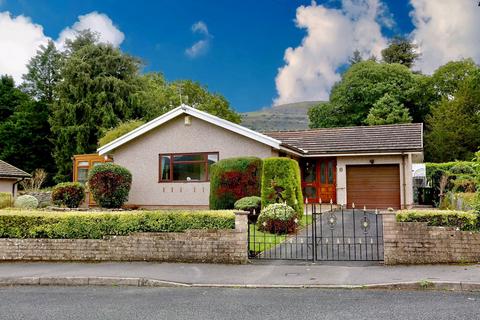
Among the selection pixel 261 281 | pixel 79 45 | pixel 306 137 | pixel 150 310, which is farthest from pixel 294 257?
pixel 79 45

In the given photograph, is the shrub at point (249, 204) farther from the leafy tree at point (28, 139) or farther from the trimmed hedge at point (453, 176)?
the leafy tree at point (28, 139)

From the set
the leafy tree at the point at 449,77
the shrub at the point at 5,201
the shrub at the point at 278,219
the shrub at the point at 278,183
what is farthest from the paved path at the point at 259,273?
the leafy tree at the point at 449,77

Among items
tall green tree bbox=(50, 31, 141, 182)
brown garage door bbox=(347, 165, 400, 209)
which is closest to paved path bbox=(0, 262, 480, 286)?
brown garage door bbox=(347, 165, 400, 209)

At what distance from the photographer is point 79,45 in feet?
155

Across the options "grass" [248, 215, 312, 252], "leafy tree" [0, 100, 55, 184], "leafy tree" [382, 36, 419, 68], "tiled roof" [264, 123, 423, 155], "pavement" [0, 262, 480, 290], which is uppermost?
"leafy tree" [382, 36, 419, 68]

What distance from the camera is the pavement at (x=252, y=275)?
8172mm

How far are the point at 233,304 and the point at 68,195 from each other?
16.7 meters

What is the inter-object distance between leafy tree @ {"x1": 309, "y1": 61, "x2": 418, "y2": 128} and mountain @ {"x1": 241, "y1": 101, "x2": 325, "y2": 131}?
90.3 feet

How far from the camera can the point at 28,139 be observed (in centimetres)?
4447

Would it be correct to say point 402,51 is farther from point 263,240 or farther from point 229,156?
point 263,240

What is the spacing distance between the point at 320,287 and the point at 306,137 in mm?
17750

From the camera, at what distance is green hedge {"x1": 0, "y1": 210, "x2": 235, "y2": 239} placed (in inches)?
412

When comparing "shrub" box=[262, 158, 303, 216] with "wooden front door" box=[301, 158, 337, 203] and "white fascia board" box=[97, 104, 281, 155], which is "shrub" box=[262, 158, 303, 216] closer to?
"white fascia board" box=[97, 104, 281, 155]

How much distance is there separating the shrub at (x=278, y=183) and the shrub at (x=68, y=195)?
1096cm
